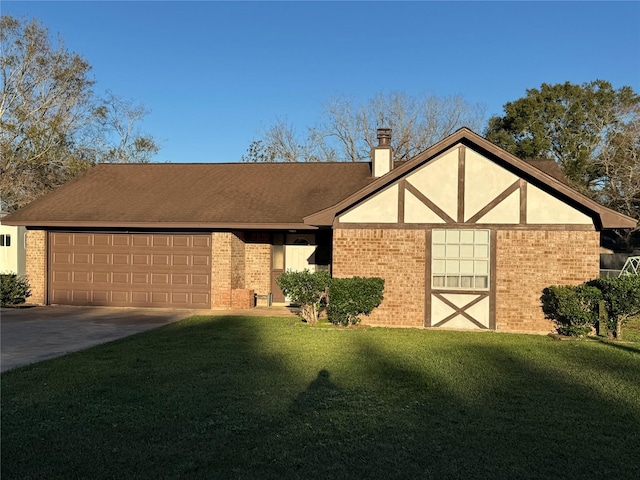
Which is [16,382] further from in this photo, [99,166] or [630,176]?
[630,176]

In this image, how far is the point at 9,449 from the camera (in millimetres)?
5129

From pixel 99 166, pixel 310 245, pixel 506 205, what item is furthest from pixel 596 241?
pixel 99 166

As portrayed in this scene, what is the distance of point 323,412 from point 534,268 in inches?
314

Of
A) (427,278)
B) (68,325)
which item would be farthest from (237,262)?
(427,278)

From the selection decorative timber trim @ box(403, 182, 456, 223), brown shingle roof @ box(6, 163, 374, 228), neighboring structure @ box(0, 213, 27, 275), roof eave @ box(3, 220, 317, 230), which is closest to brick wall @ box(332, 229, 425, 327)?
decorative timber trim @ box(403, 182, 456, 223)

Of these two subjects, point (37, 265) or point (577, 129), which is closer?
point (37, 265)

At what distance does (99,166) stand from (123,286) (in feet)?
18.6

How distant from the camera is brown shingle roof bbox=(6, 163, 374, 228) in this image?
1579 centimetres

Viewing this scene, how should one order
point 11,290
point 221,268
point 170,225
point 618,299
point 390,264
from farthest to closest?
1. point 11,290
2. point 221,268
3. point 170,225
4. point 390,264
5. point 618,299

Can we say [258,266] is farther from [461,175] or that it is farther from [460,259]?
[461,175]

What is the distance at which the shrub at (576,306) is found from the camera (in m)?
11.7

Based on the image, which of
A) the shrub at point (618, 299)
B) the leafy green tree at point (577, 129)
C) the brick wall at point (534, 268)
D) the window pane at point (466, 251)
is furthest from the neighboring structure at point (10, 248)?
the leafy green tree at point (577, 129)

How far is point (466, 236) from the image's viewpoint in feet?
42.7

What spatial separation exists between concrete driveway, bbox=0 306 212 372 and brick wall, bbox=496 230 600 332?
7.54 m
